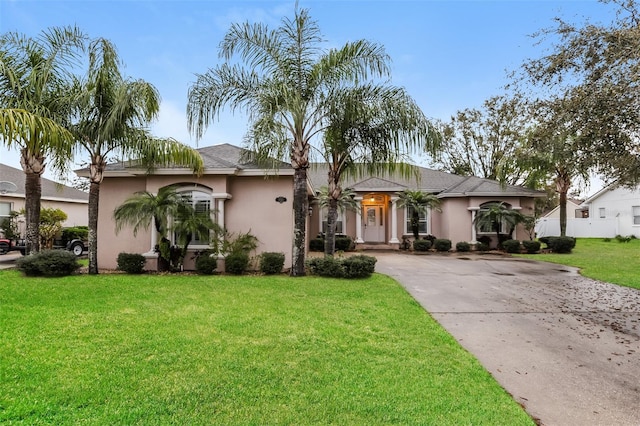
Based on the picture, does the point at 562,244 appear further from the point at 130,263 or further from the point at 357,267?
the point at 130,263

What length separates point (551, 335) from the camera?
529 cm

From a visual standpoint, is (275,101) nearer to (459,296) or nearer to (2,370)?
(459,296)

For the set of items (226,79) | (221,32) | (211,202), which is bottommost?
(211,202)

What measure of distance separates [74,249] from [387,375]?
1648 centimetres

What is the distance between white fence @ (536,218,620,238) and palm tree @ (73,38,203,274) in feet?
98.4

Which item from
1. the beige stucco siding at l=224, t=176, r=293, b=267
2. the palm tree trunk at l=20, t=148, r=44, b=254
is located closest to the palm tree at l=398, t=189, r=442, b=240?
the beige stucco siding at l=224, t=176, r=293, b=267

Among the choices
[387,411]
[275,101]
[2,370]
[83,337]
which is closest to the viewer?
[387,411]

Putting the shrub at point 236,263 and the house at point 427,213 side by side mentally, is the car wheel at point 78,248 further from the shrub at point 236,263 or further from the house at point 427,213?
the house at point 427,213

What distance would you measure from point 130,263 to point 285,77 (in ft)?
23.8

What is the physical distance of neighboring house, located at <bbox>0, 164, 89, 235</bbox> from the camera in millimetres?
17734

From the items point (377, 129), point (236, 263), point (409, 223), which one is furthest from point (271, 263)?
point (409, 223)

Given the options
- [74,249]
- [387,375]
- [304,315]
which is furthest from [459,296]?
[74,249]

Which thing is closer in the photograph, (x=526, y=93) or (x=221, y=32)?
(x=526, y=93)

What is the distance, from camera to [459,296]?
7.79 metres
